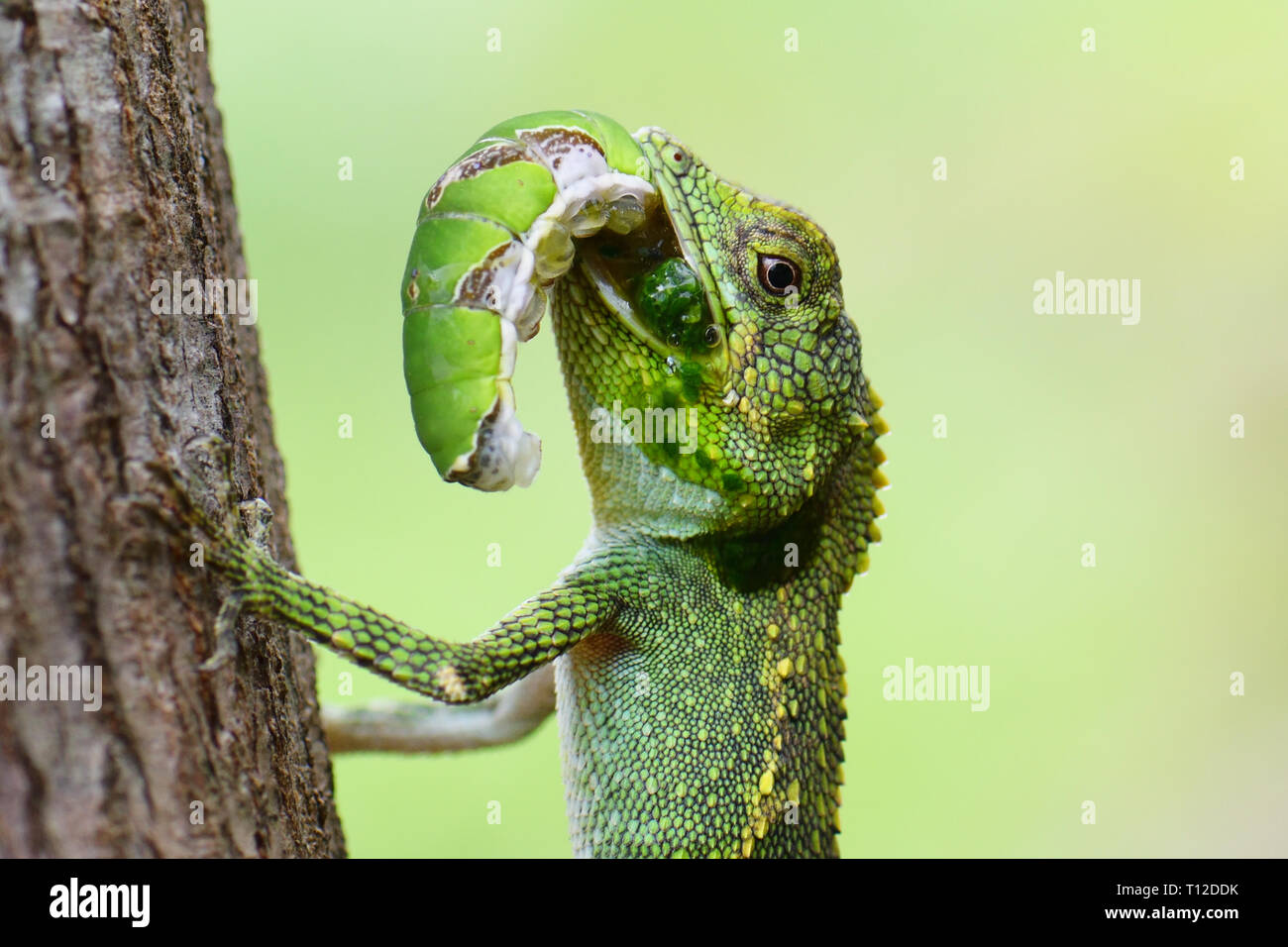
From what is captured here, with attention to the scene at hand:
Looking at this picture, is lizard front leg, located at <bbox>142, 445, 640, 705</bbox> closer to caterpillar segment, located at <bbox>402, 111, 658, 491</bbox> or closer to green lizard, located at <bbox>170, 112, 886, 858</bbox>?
green lizard, located at <bbox>170, 112, 886, 858</bbox>

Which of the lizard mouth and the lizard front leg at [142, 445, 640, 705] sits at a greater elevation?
the lizard mouth

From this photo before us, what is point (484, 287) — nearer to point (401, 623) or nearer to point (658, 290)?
point (658, 290)

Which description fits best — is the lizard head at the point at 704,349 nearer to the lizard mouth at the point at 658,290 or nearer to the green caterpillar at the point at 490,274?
the lizard mouth at the point at 658,290

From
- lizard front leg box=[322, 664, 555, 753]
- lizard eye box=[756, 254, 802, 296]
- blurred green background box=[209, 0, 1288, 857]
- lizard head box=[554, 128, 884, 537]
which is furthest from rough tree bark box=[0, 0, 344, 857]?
blurred green background box=[209, 0, 1288, 857]

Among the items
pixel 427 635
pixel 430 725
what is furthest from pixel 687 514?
pixel 430 725

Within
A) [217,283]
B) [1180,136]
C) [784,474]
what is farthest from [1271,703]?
[217,283]
